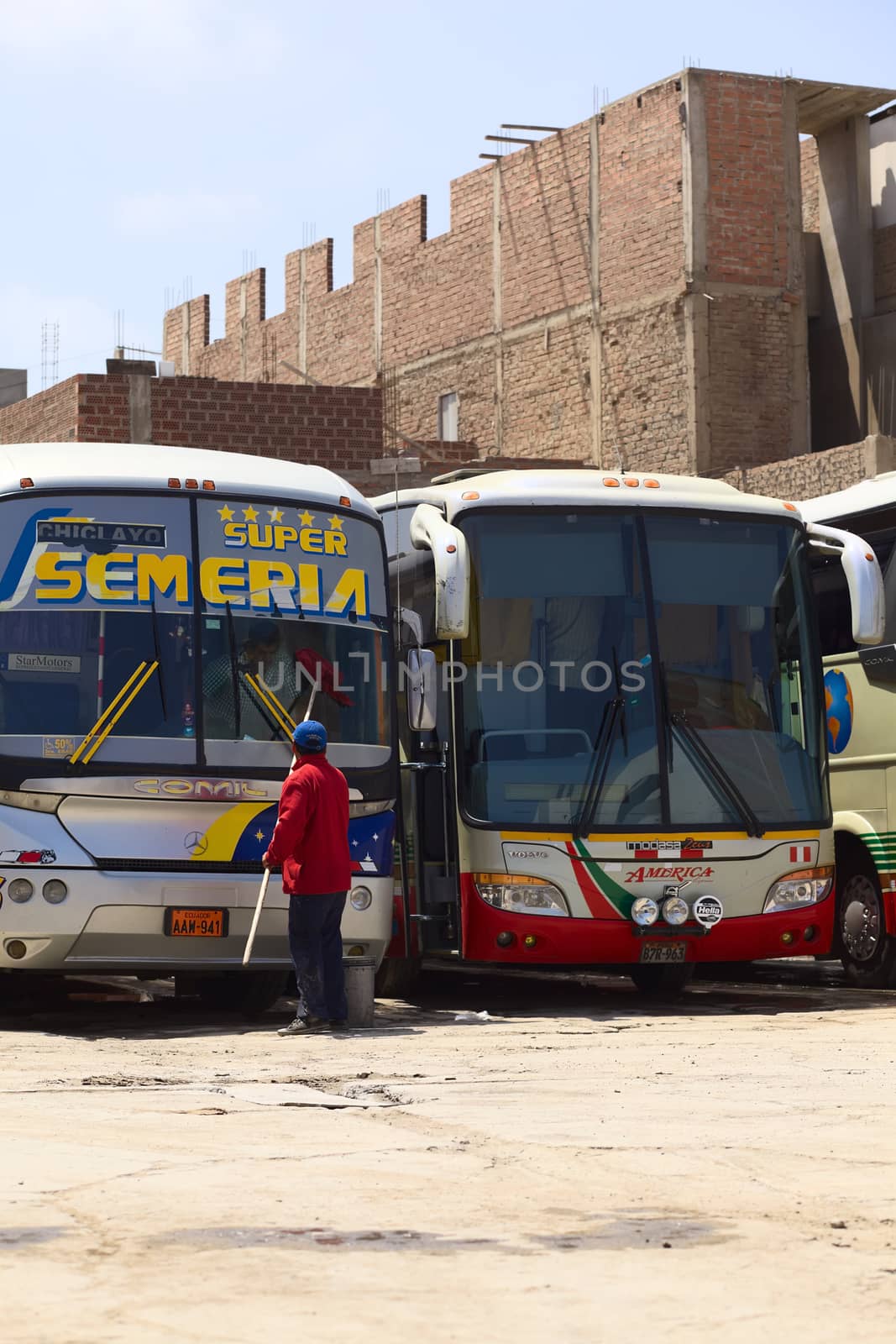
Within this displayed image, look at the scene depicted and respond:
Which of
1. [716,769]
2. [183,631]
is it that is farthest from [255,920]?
[716,769]

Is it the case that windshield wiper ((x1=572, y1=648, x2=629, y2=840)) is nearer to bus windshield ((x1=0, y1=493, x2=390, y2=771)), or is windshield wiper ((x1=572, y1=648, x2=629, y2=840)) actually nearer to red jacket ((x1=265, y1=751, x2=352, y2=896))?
bus windshield ((x1=0, y1=493, x2=390, y2=771))

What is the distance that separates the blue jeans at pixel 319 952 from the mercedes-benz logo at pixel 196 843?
24.7 inches

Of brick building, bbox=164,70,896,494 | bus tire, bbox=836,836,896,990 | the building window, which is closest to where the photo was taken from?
bus tire, bbox=836,836,896,990

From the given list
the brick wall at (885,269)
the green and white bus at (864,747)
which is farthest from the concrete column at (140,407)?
the green and white bus at (864,747)

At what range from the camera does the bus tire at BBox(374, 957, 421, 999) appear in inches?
573

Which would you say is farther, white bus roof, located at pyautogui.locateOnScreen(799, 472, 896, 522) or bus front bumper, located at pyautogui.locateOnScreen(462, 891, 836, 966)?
white bus roof, located at pyautogui.locateOnScreen(799, 472, 896, 522)

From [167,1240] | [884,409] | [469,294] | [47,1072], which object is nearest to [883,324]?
[884,409]

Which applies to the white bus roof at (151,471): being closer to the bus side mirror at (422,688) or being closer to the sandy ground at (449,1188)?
the bus side mirror at (422,688)

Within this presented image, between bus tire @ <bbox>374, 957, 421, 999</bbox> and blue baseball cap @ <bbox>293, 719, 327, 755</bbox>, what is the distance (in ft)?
9.57

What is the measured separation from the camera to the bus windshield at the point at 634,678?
1331cm

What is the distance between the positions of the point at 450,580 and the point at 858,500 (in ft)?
14.1

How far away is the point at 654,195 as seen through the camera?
34.9 meters

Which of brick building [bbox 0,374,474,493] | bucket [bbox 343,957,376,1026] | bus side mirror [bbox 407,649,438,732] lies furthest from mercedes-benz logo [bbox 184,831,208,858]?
brick building [bbox 0,374,474,493]

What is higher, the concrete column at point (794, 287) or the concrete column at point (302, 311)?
the concrete column at point (302, 311)
